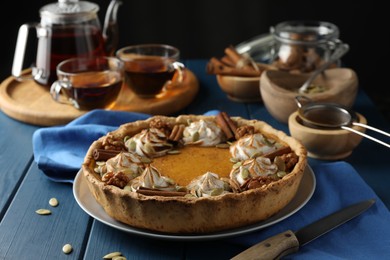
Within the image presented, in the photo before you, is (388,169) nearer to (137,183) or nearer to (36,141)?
(137,183)

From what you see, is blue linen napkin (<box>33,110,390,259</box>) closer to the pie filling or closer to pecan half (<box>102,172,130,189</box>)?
the pie filling

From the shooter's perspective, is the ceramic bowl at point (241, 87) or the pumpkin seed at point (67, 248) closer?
the pumpkin seed at point (67, 248)

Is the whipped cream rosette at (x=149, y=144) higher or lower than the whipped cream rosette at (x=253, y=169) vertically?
lower

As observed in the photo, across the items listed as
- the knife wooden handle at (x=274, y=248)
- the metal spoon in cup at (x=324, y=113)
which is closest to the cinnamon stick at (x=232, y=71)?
the metal spoon in cup at (x=324, y=113)

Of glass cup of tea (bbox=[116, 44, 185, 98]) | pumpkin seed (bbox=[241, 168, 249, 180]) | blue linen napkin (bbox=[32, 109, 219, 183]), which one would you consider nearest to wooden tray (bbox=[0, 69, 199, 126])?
glass cup of tea (bbox=[116, 44, 185, 98])

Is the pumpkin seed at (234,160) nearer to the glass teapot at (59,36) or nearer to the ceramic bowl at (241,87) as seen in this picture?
the ceramic bowl at (241,87)

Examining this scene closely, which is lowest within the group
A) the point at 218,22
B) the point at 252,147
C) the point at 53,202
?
the point at 218,22

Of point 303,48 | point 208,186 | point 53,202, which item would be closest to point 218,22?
point 303,48

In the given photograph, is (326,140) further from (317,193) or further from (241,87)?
(241,87)
